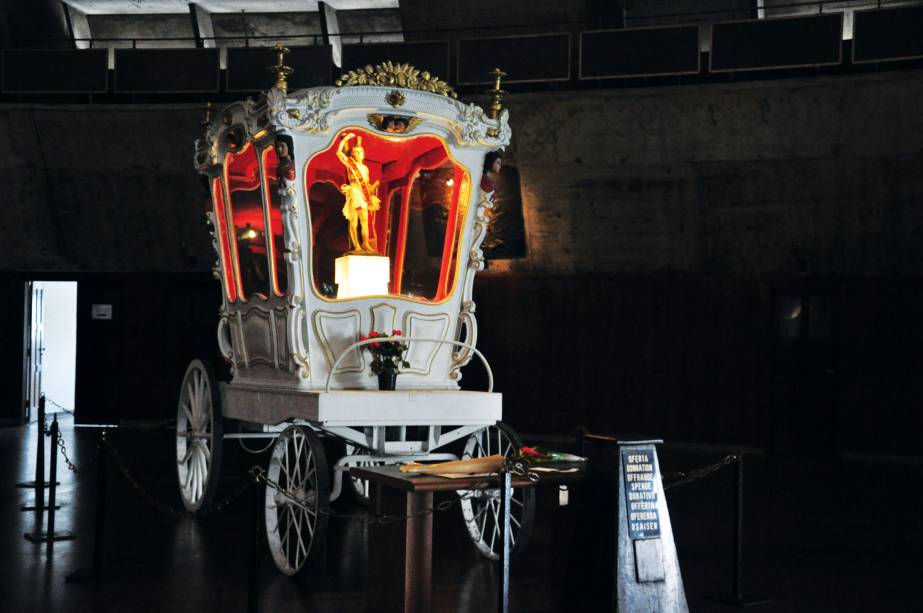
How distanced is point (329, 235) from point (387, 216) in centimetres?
64

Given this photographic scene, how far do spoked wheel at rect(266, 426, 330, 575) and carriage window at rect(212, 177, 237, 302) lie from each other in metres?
1.69

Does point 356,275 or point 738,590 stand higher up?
point 356,275

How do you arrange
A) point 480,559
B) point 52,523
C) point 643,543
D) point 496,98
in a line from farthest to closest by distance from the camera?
point 496,98 < point 52,523 < point 480,559 < point 643,543

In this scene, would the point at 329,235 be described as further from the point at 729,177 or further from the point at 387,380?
the point at 729,177

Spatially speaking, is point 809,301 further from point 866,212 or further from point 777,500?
point 777,500

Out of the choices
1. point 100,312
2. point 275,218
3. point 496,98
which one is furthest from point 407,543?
point 100,312

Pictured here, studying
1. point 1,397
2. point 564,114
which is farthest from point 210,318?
point 564,114

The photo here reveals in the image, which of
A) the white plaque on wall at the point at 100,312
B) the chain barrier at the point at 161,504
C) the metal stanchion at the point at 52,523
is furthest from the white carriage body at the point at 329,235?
the white plaque on wall at the point at 100,312

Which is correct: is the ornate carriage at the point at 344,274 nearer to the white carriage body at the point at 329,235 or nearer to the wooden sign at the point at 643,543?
the white carriage body at the point at 329,235

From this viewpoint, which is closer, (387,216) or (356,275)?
(356,275)

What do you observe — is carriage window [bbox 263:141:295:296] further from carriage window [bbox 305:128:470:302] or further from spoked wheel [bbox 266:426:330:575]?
spoked wheel [bbox 266:426:330:575]

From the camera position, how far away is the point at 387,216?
25.9 ft

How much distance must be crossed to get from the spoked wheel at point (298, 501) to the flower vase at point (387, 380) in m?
0.61

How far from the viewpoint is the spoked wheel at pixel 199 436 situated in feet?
24.9
